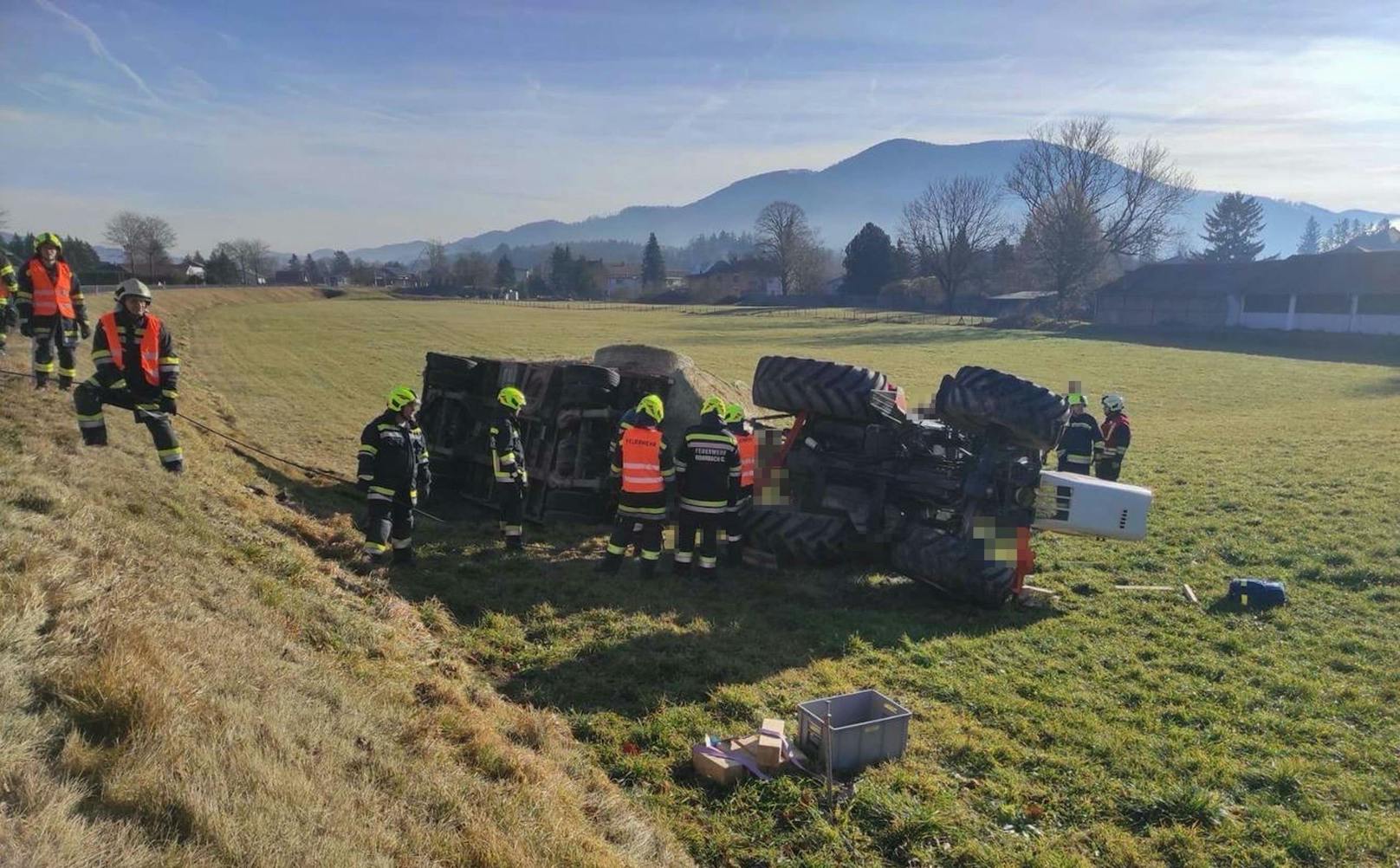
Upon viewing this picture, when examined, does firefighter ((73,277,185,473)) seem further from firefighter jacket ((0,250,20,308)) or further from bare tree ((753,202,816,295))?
bare tree ((753,202,816,295))

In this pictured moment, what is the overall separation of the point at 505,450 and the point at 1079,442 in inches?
290

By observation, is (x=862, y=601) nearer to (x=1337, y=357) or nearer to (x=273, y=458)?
(x=273, y=458)

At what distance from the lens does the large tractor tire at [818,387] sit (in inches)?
338

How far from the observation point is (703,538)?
Answer: 27.4 feet

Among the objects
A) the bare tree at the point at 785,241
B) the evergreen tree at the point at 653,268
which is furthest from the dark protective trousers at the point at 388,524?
the evergreen tree at the point at 653,268

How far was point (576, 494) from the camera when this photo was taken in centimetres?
995

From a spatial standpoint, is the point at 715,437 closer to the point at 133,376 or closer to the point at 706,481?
the point at 706,481

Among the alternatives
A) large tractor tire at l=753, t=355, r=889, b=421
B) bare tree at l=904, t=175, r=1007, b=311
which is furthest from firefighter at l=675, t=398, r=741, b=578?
bare tree at l=904, t=175, r=1007, b=311

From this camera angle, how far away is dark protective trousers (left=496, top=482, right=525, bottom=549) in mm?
8680

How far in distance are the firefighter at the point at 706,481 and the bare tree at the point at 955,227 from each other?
76.8 meters

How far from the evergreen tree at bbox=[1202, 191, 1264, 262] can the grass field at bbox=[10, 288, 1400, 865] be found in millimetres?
102752

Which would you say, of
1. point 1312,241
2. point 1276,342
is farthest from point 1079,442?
point 1312,241

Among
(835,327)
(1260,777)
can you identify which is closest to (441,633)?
(1260,777)

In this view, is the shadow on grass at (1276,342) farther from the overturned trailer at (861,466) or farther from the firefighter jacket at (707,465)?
the firefighter jacket at (707,465)
